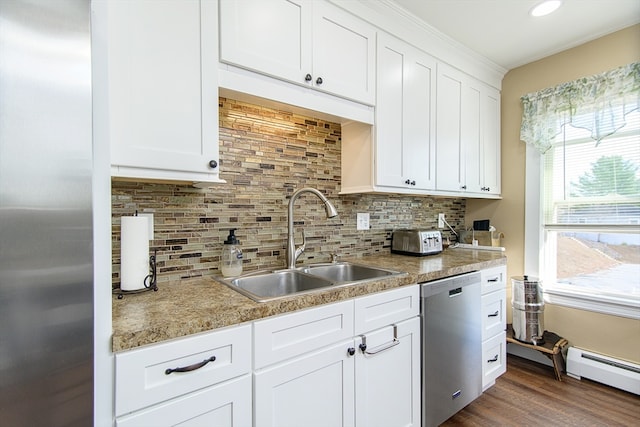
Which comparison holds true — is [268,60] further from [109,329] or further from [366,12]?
[109,329]

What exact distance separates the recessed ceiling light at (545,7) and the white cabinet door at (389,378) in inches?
81.8

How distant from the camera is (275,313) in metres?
1.02

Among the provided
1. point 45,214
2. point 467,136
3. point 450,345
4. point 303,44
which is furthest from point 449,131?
point 45,214

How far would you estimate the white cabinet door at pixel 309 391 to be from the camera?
1.00 metres

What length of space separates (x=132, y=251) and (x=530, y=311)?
2770mm

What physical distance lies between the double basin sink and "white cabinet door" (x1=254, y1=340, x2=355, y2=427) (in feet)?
0.99

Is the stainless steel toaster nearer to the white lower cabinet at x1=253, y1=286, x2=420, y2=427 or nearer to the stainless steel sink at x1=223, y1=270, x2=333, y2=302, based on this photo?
the white lower cabinet at x1=253, y1=286, x2=420, y2=427

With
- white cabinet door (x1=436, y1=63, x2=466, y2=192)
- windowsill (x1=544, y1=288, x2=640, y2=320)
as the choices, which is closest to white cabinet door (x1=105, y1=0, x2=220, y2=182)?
white cabinet door (x1=436, y1=63, x2=466, y2=192)

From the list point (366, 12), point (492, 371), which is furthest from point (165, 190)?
point (492, 371)

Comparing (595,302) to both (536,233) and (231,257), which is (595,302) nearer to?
(536,233)

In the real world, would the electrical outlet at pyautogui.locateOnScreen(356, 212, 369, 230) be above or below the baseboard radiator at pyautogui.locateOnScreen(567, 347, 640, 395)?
above

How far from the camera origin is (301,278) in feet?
5.10

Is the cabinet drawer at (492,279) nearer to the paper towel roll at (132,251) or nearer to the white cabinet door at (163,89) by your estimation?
the white cabinet door at (163,89)

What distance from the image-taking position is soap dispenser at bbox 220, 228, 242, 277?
1.42 meters
